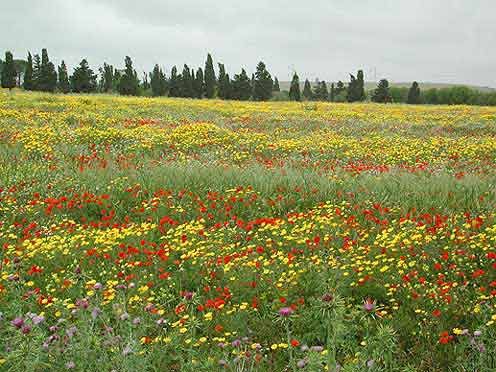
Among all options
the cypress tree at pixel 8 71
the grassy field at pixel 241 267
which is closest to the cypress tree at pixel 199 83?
the cypress tree at pixel 8 71

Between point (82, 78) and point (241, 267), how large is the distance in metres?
61.4

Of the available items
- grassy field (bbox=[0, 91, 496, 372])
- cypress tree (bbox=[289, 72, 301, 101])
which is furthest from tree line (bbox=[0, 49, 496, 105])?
grassy field (bbox=[0, 91, 496, 372])

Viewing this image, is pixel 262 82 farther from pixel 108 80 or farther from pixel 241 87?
pixel 108 80

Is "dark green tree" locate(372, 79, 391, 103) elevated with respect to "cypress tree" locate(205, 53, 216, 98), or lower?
lower

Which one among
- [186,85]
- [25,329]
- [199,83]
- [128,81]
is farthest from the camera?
[199,83]

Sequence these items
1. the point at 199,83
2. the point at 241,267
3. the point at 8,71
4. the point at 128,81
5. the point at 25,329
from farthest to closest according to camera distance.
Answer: the point at 199,83, the point at 128,81, the point at 8,71, the point at 241,267, the point at 25,329

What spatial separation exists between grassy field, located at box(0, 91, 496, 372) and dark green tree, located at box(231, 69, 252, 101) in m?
58.7

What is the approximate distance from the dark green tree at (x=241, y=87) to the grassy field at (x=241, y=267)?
58699 millimetres

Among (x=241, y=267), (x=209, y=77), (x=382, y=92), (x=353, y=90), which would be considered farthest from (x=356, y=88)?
(x=241, y=267)

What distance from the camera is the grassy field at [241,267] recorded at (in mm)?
3932

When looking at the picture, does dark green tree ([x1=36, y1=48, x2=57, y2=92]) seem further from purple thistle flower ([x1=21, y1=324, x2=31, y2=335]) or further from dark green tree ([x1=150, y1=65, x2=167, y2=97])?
purple thistle flower ([x1=21, y1=324, x2=31, y2=335])

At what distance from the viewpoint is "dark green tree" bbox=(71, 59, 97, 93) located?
6172cm

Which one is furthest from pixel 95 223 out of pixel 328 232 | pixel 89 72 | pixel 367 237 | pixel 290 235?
pixel 89 72

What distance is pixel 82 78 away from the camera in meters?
61.8
